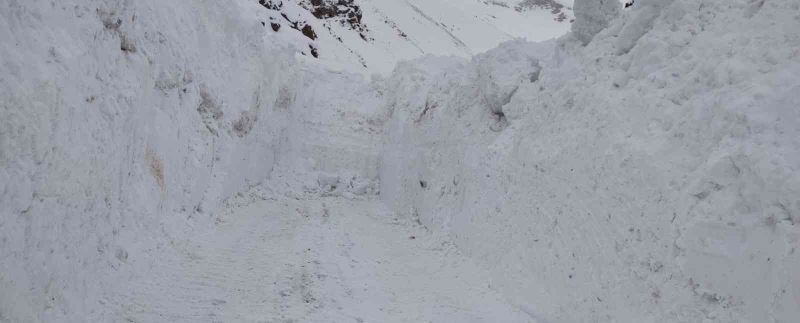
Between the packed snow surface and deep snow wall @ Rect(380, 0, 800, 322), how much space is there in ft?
0.09

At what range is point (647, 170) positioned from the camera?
6.74 meters

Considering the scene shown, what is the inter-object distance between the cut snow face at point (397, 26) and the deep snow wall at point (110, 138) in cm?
695

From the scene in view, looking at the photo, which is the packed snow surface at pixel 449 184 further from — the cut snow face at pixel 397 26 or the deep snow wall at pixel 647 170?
the cut snow face at pixel 397 26

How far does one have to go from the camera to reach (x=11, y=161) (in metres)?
4.80

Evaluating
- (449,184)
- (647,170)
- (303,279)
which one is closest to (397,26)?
(449,184)

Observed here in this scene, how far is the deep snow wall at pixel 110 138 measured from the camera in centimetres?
499

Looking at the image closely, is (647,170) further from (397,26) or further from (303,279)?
(397,26)

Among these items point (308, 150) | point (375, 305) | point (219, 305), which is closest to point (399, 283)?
point (375, 305)

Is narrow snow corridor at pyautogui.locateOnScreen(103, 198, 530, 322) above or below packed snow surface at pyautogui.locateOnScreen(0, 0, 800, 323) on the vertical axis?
below

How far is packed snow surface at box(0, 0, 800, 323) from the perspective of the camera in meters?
5.28

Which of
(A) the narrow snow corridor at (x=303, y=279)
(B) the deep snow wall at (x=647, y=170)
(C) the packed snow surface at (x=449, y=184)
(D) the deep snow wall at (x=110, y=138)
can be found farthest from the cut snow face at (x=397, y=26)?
(D) the deep snow wall at (x=110, y=138)

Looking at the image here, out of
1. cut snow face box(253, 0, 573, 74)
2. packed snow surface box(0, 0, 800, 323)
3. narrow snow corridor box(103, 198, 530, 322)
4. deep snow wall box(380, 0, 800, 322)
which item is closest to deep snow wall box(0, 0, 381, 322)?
packed snow surface box(0, 0, 800, 323)

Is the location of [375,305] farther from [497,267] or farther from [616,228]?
[616,228]

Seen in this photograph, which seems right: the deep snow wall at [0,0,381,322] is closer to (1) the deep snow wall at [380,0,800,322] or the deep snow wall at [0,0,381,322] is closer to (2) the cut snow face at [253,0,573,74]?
(1) the deep snow wall at [380,0,800,322]
